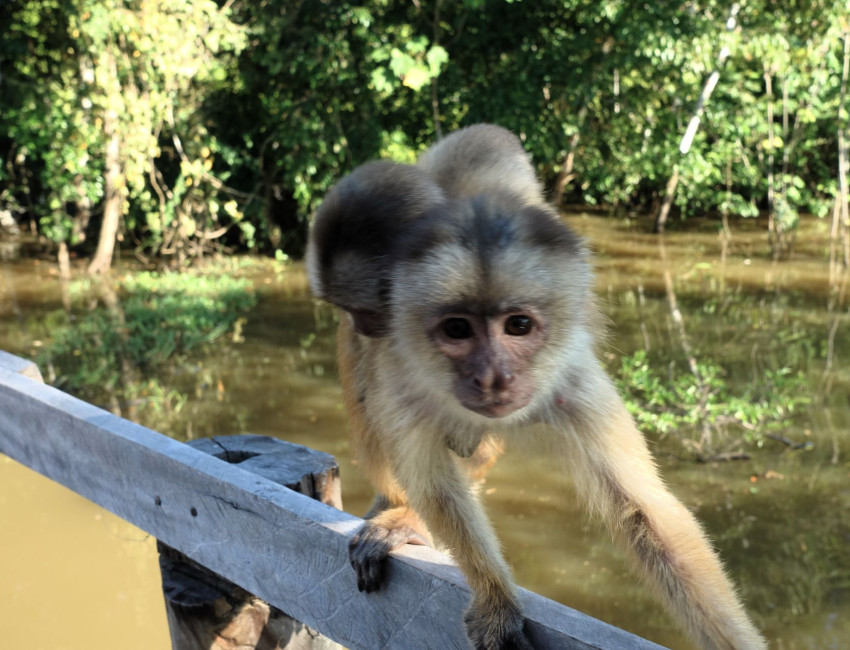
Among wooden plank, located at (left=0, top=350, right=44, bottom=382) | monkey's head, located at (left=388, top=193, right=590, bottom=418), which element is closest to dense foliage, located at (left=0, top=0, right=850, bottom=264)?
wooden plank, located at (left=0, top=350, right=44, bottom=382)

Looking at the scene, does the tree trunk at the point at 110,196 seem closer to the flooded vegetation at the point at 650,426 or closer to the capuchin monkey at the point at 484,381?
the flooded vegetation at the point at 650,426

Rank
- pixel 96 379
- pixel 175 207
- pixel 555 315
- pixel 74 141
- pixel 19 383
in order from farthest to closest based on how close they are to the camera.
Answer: pixel 175 207, pixel 74 141, pixel 96 379, pixel 19 383, pixel 555 315

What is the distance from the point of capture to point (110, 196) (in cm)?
1302

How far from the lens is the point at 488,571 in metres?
2.10

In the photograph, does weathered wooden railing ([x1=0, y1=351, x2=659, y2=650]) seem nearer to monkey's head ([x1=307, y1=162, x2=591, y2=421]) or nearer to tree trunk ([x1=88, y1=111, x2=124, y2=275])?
monkey's head ([x1=307, y1=162, x2=591, y2=421])

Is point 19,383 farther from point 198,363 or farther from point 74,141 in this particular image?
point 74,141

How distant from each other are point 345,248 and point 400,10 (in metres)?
12.0

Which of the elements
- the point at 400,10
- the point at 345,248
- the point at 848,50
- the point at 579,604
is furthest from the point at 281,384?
the point at 848,50

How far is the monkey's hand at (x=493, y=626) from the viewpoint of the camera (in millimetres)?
1889

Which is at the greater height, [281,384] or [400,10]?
[400,10]

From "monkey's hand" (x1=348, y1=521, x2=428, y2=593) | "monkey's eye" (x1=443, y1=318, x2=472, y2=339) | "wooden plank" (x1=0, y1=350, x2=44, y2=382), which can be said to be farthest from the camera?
"wooden plank" (x1=0, y1=350, x2=44, y2=382)

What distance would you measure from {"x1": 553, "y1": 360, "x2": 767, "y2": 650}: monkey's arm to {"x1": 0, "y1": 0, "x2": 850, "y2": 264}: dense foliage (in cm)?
955

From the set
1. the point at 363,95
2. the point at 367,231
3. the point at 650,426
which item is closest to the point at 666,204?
the point at 363,95

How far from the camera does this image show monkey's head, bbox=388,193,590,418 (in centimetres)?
215
